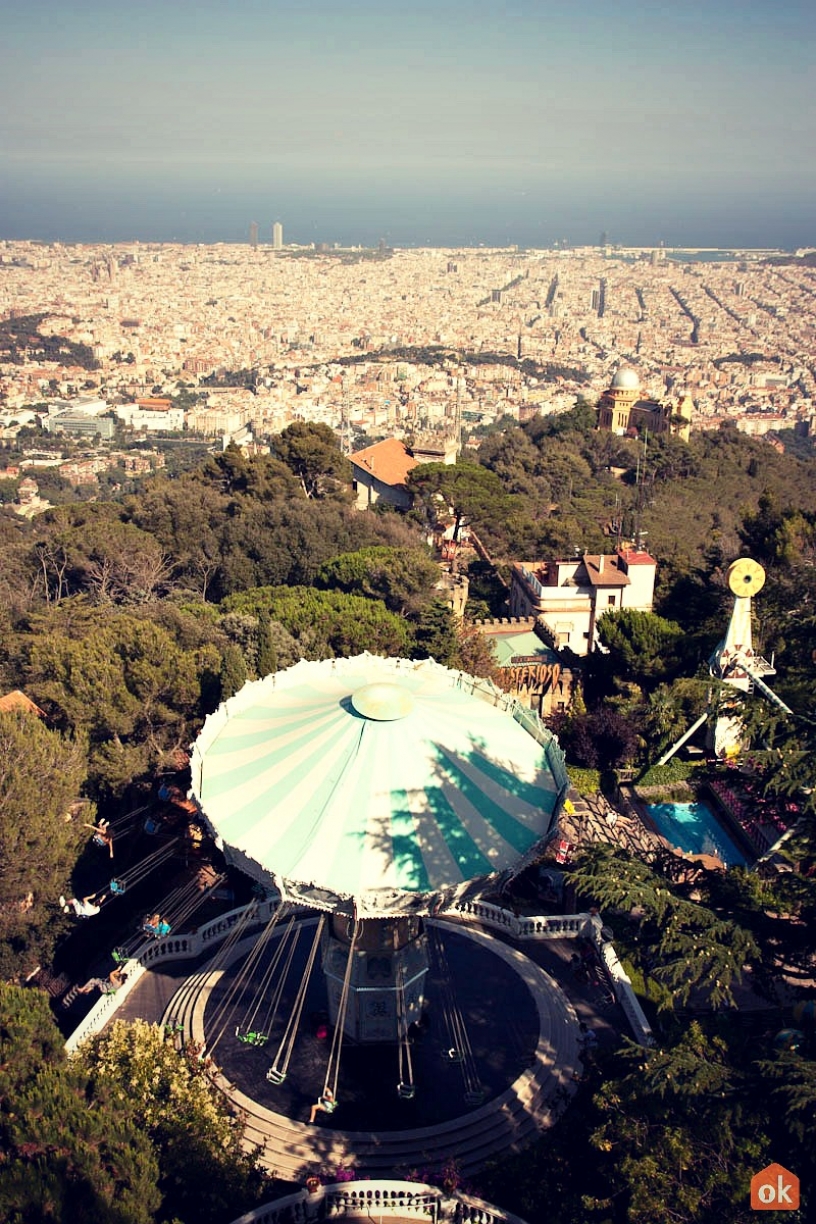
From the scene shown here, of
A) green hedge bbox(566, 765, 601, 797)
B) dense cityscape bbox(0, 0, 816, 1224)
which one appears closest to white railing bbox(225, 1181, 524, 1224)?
dense cityscape bbox(0, 0, 816, 1224)

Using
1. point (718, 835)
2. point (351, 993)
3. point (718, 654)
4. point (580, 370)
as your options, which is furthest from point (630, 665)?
point (580, 370)

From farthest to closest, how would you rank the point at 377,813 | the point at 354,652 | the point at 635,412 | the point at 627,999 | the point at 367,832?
the point at 635,412 < the point at 354,652 < the point at 627,999 < the point at 377,813 < the point at 367,832

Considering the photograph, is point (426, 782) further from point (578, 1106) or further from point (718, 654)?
point (718, 654)

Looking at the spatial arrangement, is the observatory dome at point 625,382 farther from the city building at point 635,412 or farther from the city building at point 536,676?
the city building at point 536,676

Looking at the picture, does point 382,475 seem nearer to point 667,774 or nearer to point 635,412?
point 635,412

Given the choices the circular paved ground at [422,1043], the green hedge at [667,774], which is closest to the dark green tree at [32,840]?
the circular paved ground at [422,1043]

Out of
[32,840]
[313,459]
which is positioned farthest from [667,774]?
[313,459]
